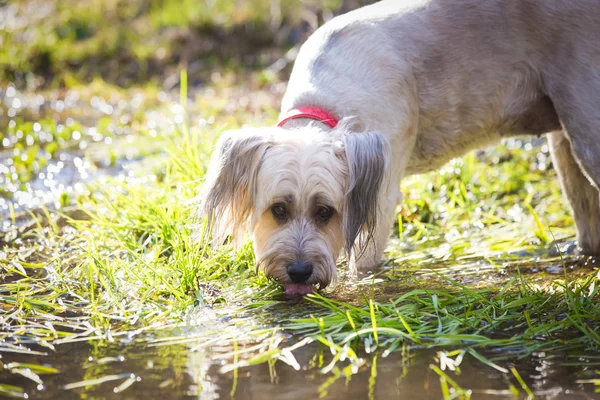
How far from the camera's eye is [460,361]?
124 inches

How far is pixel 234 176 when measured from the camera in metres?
4.02

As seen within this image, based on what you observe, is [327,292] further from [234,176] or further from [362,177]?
[234,176]

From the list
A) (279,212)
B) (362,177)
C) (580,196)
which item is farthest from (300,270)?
(580,196)

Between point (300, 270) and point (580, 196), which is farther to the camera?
point (580, 196)

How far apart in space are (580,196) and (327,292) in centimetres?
182

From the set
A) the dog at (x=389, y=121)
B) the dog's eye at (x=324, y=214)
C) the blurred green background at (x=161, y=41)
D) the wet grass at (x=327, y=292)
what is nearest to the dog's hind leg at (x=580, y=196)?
the dog at (x=389, y=121)

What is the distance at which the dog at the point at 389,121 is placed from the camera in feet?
12.7

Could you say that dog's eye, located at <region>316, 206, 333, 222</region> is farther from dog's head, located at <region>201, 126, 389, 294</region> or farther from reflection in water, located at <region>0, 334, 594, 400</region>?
reflection in water, located at <region>0, 334, 594, 400</region>

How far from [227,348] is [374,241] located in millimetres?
1243

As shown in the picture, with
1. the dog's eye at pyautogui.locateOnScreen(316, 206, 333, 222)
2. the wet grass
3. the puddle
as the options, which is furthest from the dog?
the puddle

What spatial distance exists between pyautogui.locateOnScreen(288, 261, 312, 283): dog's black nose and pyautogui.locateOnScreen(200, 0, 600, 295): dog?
0.5 inches

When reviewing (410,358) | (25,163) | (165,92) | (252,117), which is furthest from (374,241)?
(165,92)

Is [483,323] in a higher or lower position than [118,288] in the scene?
lower

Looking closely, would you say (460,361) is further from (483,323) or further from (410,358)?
(483,323)
